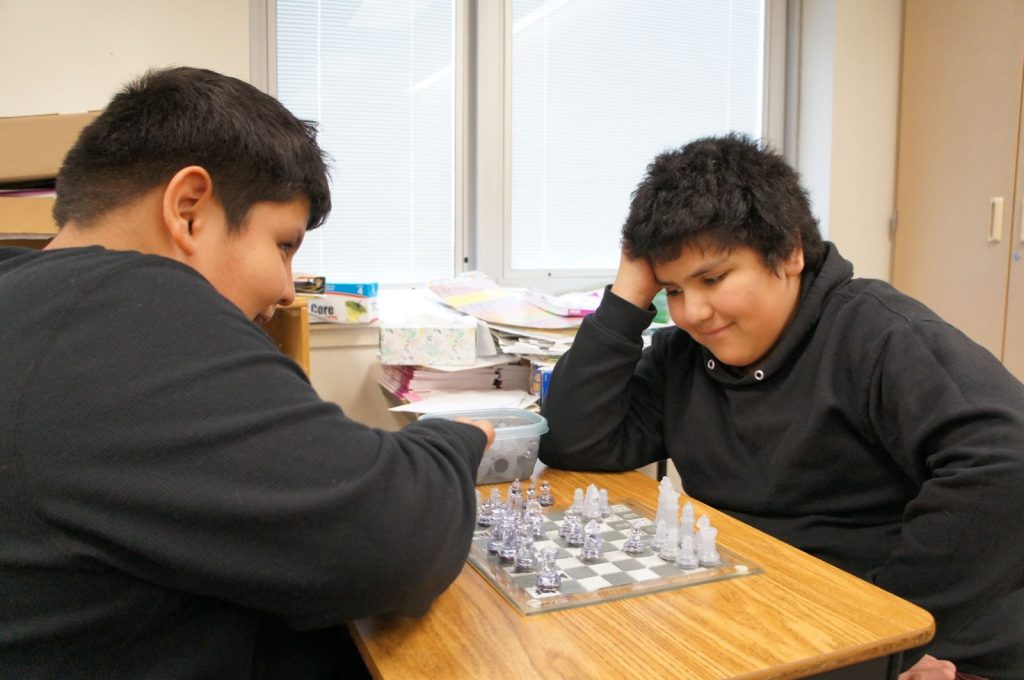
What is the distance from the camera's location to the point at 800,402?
1272 millimetres

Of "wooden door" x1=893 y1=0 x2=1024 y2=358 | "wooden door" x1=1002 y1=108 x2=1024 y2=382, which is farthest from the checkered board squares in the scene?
"wooden door" x1=893 y1=0 x2=1024 y2=358

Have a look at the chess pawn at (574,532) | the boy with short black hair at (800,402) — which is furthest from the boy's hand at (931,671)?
the chess pawn at (574,532)

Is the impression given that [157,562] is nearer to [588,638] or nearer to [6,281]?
[6,281]

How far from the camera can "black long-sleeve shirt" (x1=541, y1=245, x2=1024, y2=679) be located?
101 cm

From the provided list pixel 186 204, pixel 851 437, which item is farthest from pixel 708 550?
pixel 186 204

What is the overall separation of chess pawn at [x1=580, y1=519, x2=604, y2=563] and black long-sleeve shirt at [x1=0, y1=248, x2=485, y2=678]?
0.31 metres

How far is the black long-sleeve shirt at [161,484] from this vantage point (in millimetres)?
643

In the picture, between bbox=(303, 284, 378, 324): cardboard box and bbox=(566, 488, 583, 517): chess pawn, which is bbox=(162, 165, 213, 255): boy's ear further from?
bbox=(303, 284, 378, 324): cardboard box

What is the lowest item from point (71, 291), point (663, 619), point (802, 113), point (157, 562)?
point (663, 619)

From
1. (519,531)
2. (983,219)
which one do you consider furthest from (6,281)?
(983,219)

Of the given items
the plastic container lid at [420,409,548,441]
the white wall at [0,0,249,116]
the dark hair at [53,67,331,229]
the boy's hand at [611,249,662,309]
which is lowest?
the plastic container lid at [420,409,548,441]

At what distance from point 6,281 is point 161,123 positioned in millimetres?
241

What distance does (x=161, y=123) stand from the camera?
855 millimetres

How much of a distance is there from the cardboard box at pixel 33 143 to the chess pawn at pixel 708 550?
5.38ft
